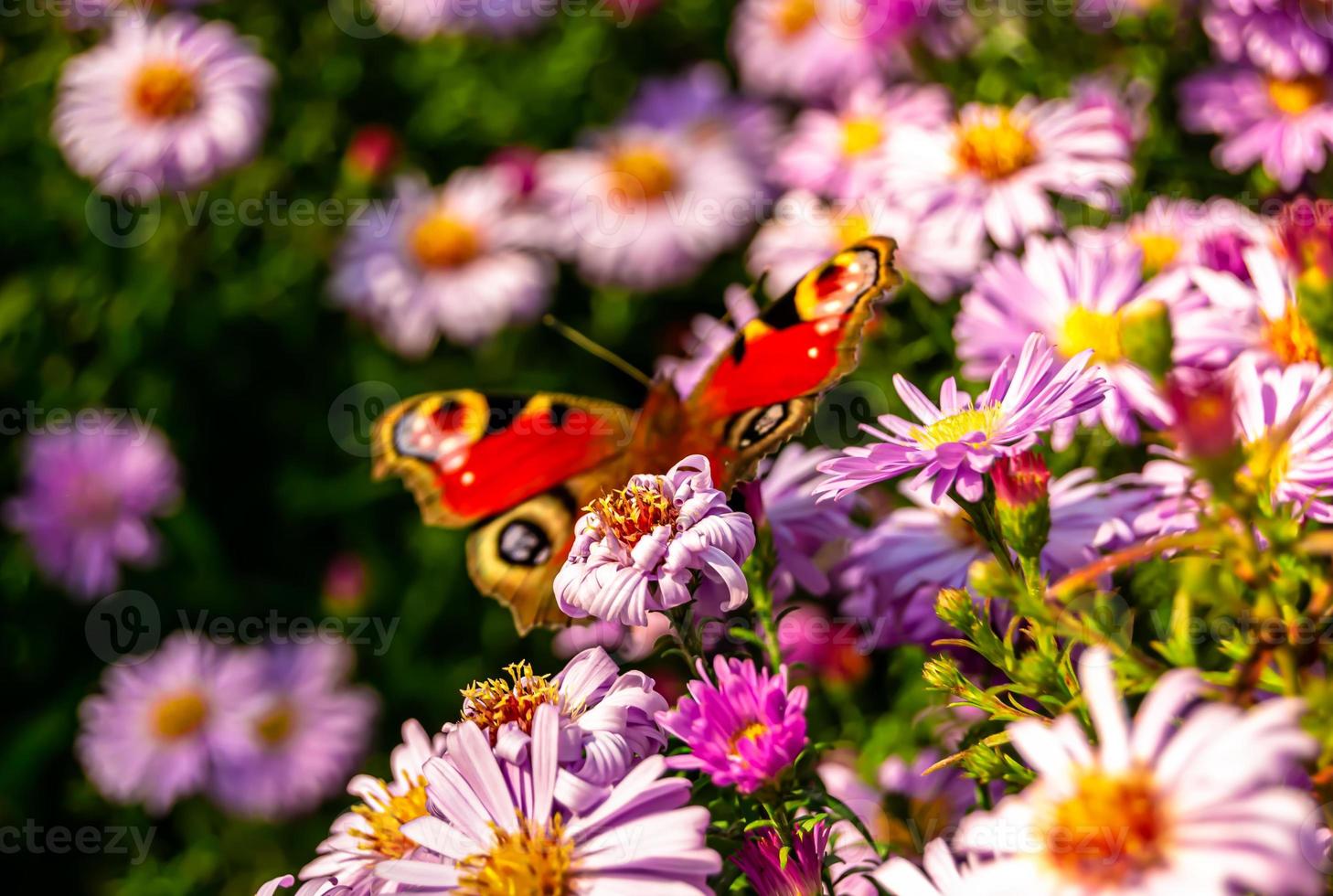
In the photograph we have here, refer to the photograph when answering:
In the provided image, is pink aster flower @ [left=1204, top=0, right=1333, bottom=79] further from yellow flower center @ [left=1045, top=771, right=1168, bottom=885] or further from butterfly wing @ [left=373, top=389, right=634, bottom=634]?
yellow flower center @ [left=1045, top=771, right=1168, bottom=885]

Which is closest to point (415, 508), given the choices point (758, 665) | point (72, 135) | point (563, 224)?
point (563, 224)

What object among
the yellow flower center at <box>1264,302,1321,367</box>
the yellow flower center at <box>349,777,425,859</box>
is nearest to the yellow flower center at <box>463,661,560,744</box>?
the yellow flower center at <box>349,777,425,859</box>

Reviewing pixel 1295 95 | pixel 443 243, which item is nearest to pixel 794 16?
pixel 443 243

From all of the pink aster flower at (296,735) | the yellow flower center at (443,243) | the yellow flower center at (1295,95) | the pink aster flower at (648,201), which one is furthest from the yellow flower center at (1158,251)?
the pink aster flower at (296,735)

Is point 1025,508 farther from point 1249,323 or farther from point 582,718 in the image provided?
point 1249,323

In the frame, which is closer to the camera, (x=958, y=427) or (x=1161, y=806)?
(x=1161, y=806)

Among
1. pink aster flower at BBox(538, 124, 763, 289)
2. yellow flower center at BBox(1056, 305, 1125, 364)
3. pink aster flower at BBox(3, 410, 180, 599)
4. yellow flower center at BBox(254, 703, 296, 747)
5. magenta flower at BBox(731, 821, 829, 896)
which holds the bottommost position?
yellow flower center at BBox(254, 703, 296, 747)

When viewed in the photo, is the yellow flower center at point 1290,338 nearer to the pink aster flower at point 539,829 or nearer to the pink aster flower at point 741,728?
the pink aster flower at point 741,728
